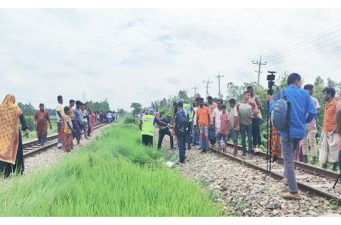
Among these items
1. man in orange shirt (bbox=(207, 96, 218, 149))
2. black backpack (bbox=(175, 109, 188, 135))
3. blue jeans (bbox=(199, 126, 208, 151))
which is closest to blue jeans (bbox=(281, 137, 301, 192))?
black backpack (bbox=(175, 109, 188, 135))

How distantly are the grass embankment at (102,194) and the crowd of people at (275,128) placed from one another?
1.79 metres

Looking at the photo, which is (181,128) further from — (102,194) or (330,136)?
(102,194)

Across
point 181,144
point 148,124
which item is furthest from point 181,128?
point 148,124

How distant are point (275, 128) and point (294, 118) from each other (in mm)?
1498

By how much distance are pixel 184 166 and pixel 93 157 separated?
138 inches

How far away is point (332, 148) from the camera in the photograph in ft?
29.1

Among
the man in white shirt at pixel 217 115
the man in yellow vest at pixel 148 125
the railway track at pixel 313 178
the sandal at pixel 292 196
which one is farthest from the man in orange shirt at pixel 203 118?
the sandal at pixel 292 196

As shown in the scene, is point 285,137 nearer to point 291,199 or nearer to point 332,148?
point 291,199

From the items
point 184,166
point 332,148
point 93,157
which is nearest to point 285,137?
point 332,148

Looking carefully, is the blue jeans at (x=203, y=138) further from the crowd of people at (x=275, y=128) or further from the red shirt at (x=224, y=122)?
the red shirt at (x=224, y=122)

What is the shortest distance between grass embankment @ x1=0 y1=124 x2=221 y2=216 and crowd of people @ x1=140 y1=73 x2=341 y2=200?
5.87 feet

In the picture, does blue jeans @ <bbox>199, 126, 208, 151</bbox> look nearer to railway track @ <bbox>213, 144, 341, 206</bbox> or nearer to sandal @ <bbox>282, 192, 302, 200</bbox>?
railway track @ <bbox>213, 144, 341, 206</bbox>

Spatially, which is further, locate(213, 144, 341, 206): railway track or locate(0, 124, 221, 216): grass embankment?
locate(213, 144, 341, 206): railway track

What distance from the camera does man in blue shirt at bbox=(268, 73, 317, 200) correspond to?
20.6ft
